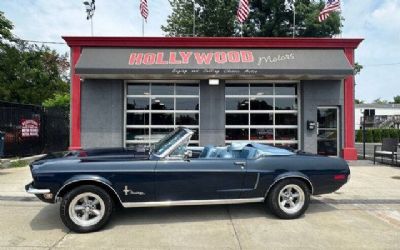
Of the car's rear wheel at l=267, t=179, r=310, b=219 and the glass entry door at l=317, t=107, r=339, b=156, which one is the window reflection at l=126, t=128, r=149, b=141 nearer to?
the glass entry door at l=317, t=107, r=339, b=156

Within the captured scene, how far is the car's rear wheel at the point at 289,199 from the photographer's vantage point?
231 inches

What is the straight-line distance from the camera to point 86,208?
5.28 m

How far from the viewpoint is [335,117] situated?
14156 millimetres

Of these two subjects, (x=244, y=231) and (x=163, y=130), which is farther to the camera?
(x=163, y=130)

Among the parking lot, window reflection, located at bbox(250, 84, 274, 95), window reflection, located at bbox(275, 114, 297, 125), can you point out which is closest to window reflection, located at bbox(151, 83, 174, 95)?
window reflection, located at bbox(250, 84, 274, 95)

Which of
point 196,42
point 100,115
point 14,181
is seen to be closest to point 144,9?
point 196,42

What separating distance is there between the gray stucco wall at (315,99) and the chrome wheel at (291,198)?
8190mm

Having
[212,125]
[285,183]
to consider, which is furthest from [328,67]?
[285,183]

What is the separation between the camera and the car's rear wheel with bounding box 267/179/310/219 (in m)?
5.88

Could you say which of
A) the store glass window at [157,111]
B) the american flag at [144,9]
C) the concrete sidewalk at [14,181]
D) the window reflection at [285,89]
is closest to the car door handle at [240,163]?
the concrete sidewalk at [14,181]

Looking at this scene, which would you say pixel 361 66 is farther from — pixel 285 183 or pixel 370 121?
pixel 285 183

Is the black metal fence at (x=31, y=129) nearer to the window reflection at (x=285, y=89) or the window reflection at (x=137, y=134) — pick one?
the window reflection at (x=137, y=134)

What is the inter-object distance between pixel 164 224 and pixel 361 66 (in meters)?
35.4

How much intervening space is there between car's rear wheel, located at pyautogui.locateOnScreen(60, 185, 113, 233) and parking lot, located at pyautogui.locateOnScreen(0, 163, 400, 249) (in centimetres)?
14
